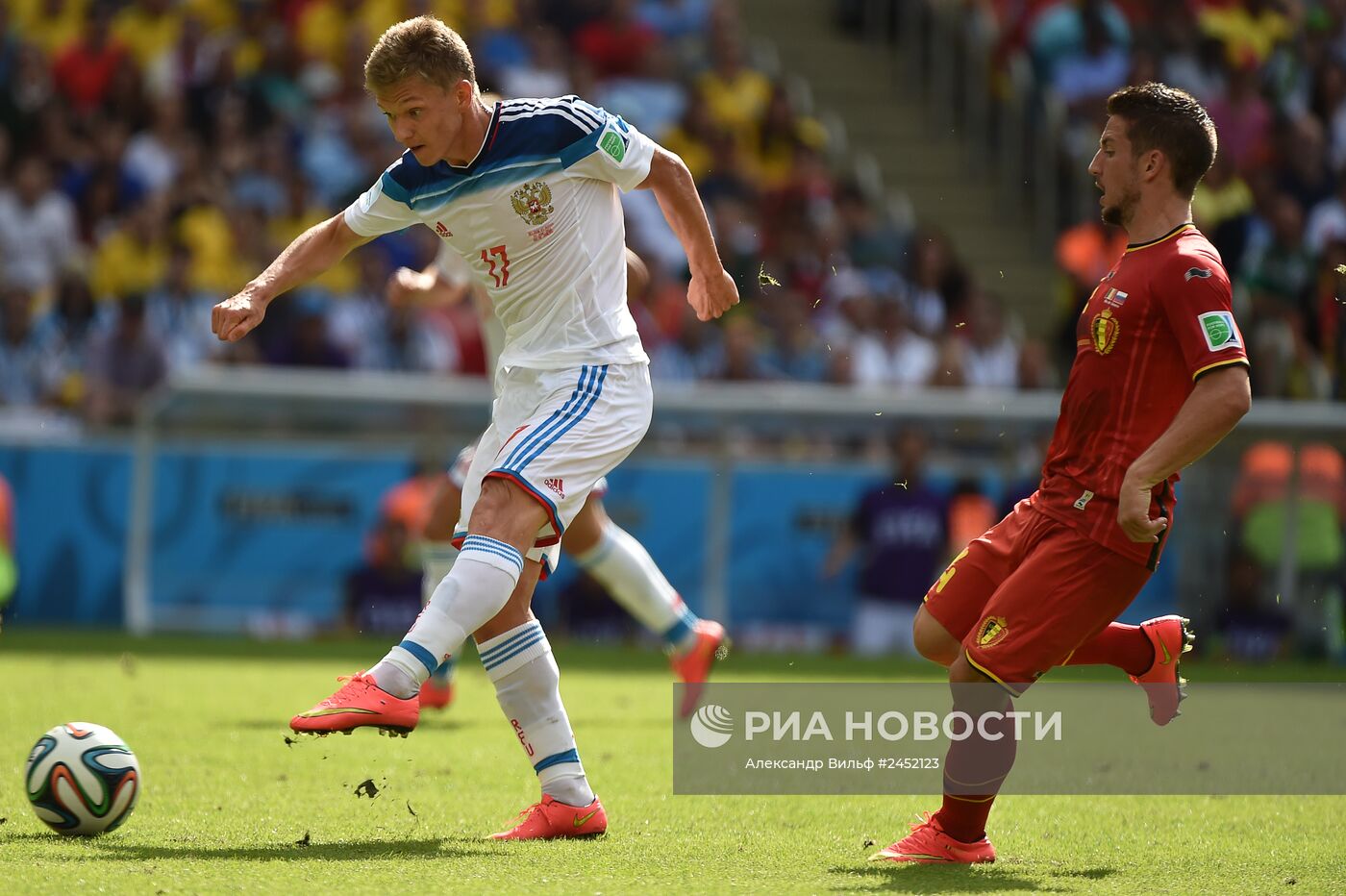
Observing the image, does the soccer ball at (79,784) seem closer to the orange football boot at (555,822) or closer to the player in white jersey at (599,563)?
the orange football boot at (555,822)

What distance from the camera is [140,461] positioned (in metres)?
13.8

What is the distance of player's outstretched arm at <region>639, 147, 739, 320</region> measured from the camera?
18.2 feet

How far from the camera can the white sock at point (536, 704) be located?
17.5 ft

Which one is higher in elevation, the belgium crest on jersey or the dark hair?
the dark hair

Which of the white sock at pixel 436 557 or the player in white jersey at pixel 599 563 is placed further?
the white sock at pixel 436 557

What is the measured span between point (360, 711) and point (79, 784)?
1.10 metres

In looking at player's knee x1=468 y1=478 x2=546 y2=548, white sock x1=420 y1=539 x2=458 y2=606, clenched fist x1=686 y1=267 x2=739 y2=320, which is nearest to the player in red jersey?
clenched fist x1=686 y1=267 x2=739 y2=320

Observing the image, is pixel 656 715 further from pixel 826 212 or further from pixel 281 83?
pixel 281 83

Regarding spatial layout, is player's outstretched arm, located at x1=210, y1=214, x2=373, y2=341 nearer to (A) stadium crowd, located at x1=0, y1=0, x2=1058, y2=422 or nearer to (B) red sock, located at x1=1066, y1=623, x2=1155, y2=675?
(B) red sock, located at x1=1066, y1=623, x2=1155, y2=675

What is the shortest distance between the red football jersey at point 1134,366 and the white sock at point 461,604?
154 cm

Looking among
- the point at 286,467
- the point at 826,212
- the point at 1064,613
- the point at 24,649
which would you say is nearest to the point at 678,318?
the point at 826,212

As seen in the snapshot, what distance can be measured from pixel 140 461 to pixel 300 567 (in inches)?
56.8

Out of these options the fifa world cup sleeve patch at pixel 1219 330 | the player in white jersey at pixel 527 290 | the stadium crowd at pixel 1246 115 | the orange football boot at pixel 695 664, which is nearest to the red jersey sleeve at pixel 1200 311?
the fifa world cup sleeve patch at pixel 1219 330

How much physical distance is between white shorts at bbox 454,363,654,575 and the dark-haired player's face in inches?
58.1
